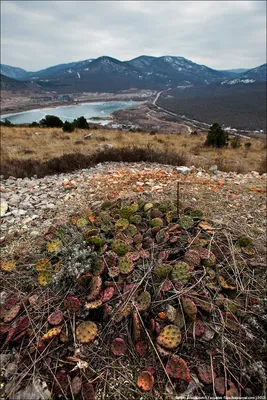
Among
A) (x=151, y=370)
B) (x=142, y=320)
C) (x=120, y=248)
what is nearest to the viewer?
(x=151, y=370)

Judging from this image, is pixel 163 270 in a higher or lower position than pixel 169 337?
higher

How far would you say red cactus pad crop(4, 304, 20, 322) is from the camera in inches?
65.4

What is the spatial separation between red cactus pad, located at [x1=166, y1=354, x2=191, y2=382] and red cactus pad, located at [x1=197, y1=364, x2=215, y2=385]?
0.08 metres

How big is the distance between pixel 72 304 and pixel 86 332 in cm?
24

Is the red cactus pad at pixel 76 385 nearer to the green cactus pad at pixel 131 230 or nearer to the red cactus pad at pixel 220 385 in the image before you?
the red cactus pad at pixel 220 385

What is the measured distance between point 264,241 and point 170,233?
1.15m

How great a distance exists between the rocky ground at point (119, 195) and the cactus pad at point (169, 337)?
4.70 feet

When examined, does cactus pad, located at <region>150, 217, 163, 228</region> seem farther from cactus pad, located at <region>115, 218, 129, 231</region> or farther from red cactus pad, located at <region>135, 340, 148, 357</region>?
red cactus pad, located at <region>135, 340, 148, 357</region>

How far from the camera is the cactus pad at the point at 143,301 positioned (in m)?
1.65

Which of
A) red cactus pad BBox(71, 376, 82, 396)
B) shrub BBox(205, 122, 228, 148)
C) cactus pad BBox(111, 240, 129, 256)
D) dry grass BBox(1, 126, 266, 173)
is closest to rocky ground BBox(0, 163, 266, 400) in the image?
red cactus pad BBox(71, 376, 82, 396)

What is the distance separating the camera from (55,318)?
165cm

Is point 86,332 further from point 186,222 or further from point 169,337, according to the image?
point 186,222

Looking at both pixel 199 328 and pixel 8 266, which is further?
pixel 8 266

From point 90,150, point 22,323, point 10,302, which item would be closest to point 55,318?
point 22,323
